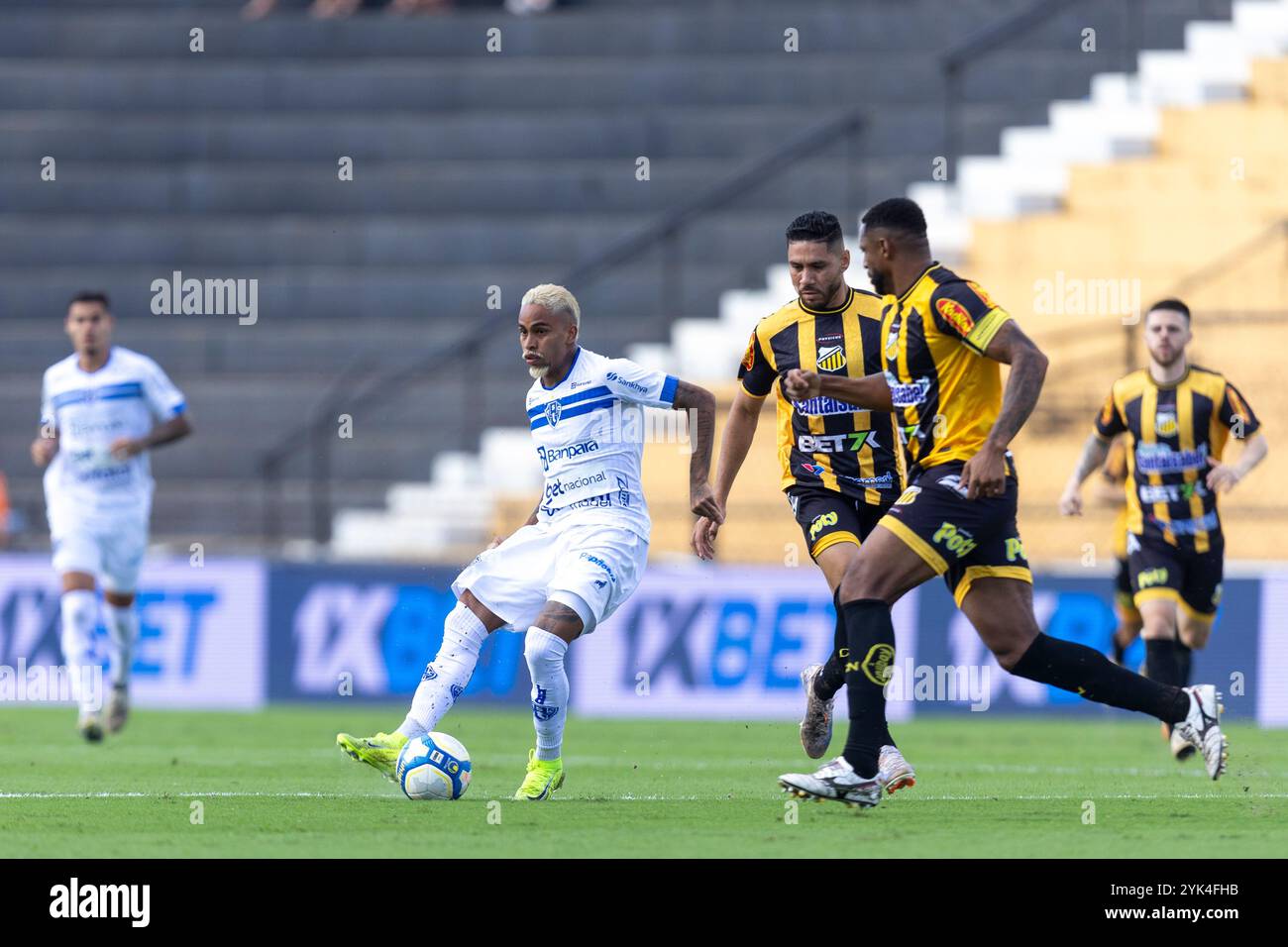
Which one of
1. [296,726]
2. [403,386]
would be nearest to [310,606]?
[296,726]

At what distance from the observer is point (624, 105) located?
23703 millimetres

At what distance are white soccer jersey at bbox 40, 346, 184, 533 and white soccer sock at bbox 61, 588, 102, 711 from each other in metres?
0.54

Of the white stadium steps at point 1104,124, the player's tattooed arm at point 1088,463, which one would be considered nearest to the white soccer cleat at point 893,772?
the player's tattooed arm at point 1088,463

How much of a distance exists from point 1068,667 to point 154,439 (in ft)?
21.5

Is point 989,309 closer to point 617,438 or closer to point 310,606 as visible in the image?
point 617,438

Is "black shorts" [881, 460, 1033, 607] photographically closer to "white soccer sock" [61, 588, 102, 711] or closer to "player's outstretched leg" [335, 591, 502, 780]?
"player's outstretched leg" [335, 591, 502, 780]

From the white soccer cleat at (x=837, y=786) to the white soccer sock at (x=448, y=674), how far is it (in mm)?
1380

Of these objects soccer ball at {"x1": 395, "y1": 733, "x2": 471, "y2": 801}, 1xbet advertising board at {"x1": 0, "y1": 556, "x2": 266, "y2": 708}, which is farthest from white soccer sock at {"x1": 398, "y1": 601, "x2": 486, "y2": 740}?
1xbet advertising board at {"x1": 0, "y1": 556, "x2": 266, "y2": 708}

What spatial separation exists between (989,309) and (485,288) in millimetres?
14428

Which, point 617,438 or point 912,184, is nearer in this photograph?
point 617,438

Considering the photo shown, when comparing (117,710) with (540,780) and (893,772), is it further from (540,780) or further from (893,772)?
(893,772)

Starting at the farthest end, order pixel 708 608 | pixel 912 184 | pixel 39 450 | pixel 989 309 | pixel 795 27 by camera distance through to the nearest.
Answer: pixel 795 27 < pixel 912 184 < pixel 708 608 < pixel 39 450 < pixel 989 309

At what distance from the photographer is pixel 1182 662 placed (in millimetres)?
11422

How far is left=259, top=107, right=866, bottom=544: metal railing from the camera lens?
17.8m
